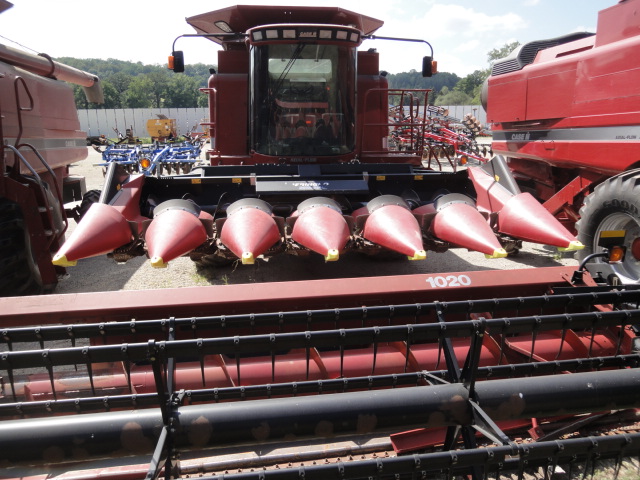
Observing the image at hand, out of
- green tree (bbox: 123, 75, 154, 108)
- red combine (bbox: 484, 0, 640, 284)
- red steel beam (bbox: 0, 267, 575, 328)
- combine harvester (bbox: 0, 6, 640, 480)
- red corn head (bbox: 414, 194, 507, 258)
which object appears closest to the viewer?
combine harvester (bbox: 0, 6, 640, 480)

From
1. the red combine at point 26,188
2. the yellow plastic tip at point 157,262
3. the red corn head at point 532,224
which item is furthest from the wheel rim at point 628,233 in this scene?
the red combine at point 26,188

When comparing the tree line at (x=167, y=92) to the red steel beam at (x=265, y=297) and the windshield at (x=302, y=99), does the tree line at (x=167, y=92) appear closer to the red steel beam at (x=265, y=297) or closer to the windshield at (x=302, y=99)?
the windshield at (x=302, y=99)

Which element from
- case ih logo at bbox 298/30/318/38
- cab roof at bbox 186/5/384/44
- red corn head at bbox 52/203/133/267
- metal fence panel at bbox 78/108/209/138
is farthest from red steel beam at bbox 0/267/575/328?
metal fence panel at bbox 78/108/209/138

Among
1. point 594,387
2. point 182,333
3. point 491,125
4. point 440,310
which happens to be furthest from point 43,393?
point 491,125

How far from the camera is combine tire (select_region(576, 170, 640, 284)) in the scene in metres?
3.86

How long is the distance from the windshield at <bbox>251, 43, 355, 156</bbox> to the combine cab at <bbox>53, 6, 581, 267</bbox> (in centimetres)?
1

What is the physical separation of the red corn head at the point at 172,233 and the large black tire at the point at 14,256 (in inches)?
57.9

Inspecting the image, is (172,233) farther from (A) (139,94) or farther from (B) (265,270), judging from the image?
(A) (139,94)

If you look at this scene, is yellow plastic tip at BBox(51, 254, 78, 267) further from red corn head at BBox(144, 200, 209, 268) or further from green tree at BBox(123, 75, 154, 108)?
green tree at BBox(123, 75, 154, 108)

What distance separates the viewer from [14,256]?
3.90m

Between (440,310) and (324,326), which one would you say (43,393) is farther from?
(440,310)

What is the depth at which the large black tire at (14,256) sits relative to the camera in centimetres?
379

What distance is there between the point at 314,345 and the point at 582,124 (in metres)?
4.91

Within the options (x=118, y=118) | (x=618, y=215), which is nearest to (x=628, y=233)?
(x=618, y=215)
